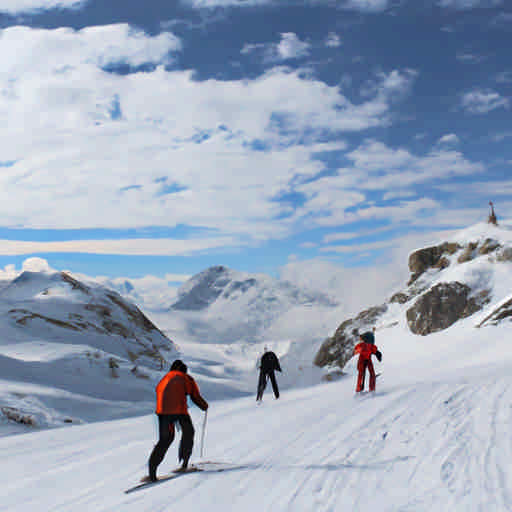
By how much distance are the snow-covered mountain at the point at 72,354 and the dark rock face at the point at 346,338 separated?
14.5 meters

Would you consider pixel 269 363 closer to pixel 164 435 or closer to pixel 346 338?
pixel 164 435

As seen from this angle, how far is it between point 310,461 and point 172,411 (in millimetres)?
2239

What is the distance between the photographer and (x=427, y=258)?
44.7 meters

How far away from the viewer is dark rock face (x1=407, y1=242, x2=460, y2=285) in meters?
43.4

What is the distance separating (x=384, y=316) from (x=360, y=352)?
29.0 meters

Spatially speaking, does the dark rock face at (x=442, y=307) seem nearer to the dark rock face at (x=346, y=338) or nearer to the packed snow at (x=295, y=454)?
the dark rock face at (x=346, y=338)

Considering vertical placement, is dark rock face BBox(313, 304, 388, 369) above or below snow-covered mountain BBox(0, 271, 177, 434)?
below

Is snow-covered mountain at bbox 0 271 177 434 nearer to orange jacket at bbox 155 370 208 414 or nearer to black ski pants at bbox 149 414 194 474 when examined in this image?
black ski pants at bbox 149 414 194 474

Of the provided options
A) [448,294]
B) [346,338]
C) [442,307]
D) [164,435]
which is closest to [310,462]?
[164,435]

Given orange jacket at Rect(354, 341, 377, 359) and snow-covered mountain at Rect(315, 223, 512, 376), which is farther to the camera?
snow-covered mountain at Rect(315, 223, 512, 376)

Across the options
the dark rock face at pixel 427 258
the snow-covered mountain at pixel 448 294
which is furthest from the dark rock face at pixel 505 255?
the dark rock face at pixel 427 258

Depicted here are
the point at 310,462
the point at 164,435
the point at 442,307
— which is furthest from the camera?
the point at 442,307

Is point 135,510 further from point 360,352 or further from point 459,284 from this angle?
point 459,284

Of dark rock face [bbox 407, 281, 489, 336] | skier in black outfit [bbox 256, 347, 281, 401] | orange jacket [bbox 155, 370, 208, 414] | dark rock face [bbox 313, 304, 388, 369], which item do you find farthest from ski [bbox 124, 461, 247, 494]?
dark rock face [bbox 313, 304, 388, 369]
